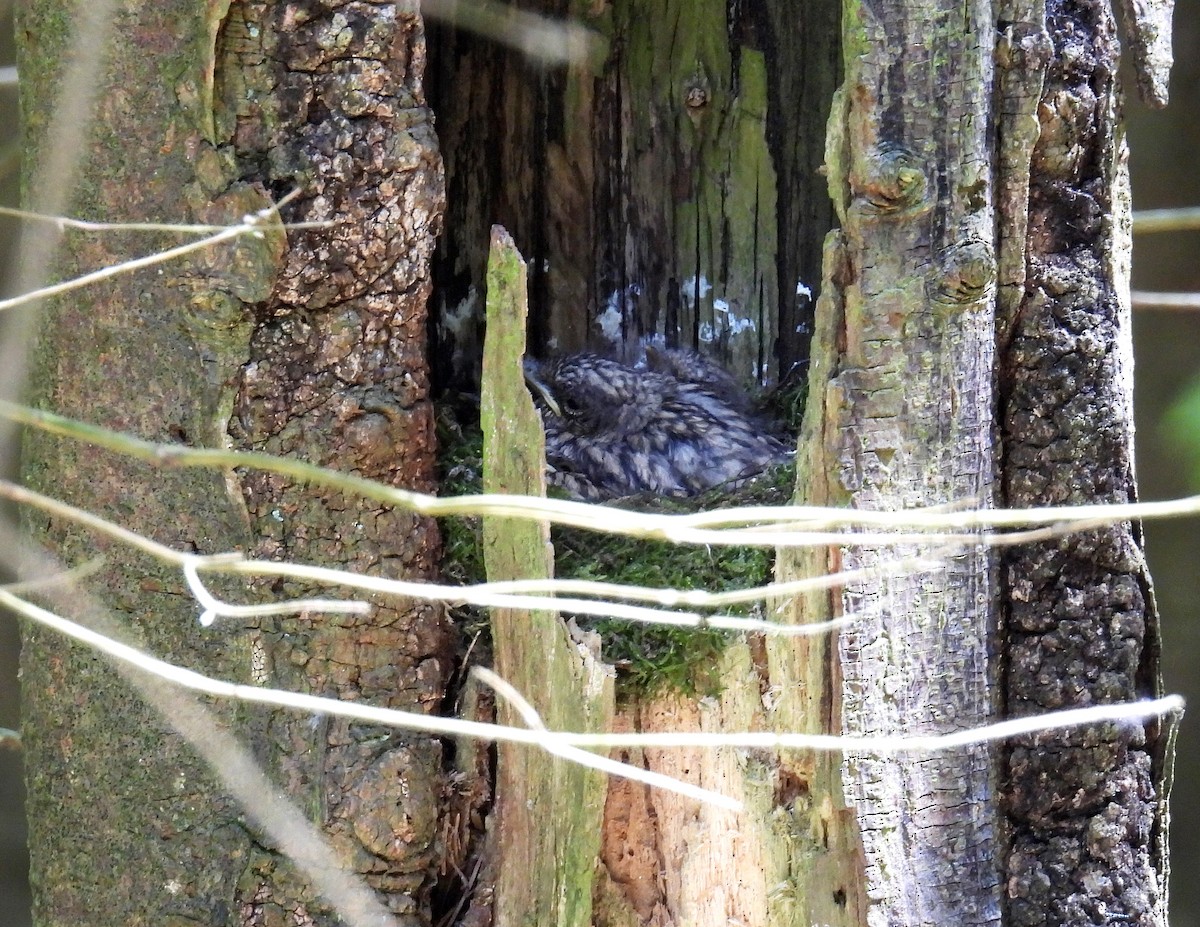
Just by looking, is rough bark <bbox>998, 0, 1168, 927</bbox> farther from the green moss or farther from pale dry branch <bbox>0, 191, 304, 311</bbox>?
pale dry branch <bbox>0, 191, 304, 311</bbox>

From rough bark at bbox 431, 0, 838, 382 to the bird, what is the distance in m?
0.21

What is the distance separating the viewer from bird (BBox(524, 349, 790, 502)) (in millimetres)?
3887

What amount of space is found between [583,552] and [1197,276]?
12.5 ft

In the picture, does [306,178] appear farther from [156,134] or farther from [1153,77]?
[1153,77]

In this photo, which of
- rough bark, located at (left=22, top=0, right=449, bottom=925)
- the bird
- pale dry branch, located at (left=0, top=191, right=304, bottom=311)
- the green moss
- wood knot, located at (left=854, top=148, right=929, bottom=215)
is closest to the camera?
pale dry branch, located at (left=0, top=191, right=304, bottom=311)

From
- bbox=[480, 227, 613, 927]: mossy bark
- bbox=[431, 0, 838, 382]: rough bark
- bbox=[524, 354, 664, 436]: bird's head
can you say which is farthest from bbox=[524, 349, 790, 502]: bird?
bbox=[480, 227, 613, 927]: mossy bark

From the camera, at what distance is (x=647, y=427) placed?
13.5ft

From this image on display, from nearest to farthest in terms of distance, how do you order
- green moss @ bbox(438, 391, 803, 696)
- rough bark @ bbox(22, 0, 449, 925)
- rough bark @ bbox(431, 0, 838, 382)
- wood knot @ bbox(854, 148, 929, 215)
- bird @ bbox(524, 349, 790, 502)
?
wood knot @ bbox(854, 148, 929, 215) → rough bark @ bbox(22, 0, 449, 925) → green moss @ bbox(438, 391, 803, 696) → bird @ bbox(524, 349, 790, 502) → rough bark @ bbox(431, 0, 838, 382)

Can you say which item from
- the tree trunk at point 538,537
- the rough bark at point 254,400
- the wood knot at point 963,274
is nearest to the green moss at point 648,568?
the tree trunk at point 538,537

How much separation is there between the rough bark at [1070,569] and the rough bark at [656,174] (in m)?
1.20

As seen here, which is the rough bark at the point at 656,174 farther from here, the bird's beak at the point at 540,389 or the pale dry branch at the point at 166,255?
the pale dry branch at the point at 166,255

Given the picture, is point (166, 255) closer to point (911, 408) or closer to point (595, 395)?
point (911, 408)

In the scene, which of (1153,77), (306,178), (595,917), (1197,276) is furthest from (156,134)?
(1197,276)

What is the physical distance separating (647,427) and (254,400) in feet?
4.96
